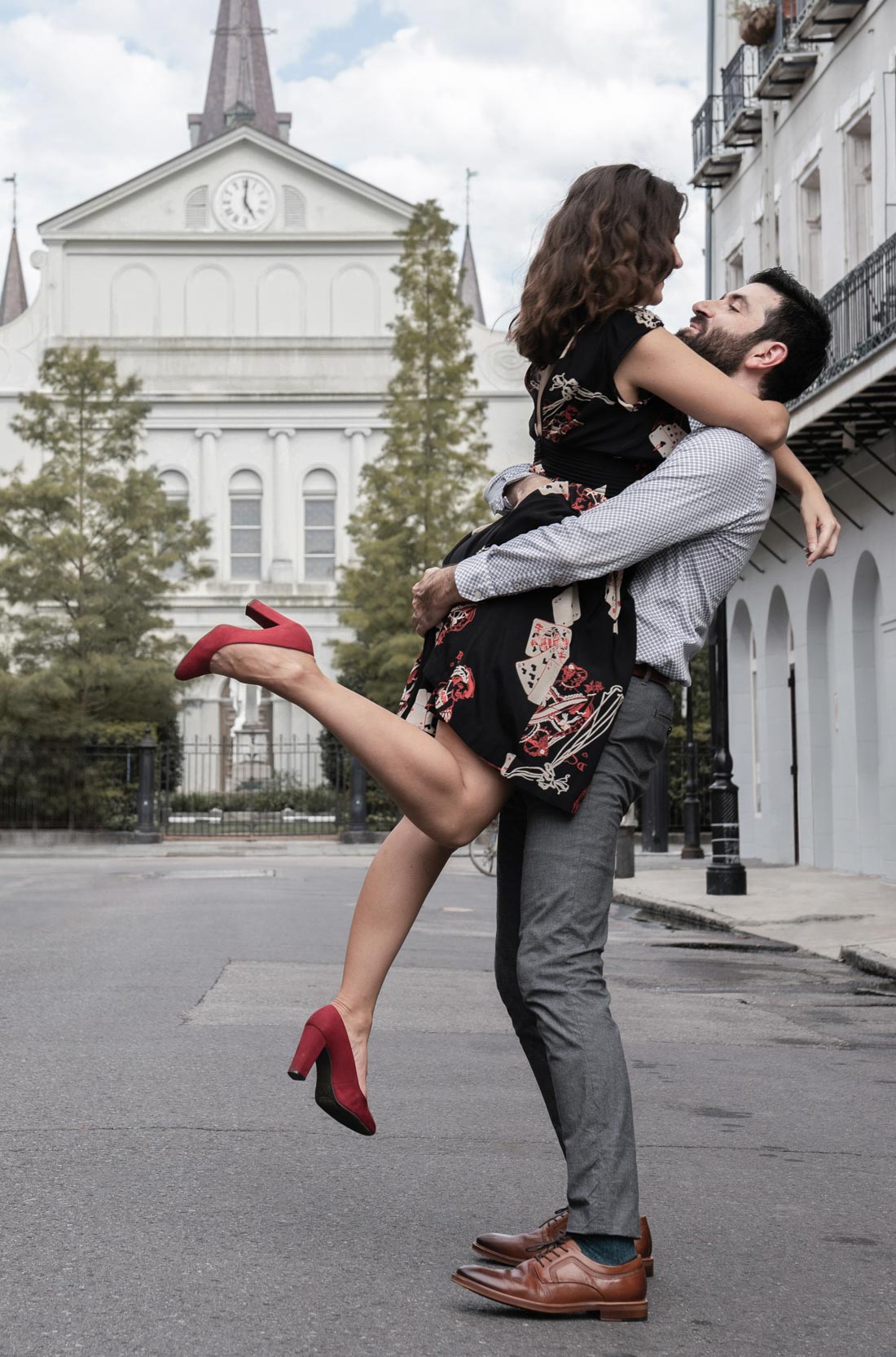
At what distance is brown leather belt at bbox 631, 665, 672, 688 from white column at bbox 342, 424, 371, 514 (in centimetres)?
4820

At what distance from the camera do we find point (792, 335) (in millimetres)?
3373

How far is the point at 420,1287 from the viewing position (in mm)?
3078

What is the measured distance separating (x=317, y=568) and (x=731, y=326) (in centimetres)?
4824

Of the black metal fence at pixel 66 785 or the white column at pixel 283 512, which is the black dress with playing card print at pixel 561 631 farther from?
the white column at pixel 283 512

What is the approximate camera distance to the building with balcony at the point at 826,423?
1823 cm

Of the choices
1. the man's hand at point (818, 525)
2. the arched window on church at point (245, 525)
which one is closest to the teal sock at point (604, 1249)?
the man's hand at point (818, 525)

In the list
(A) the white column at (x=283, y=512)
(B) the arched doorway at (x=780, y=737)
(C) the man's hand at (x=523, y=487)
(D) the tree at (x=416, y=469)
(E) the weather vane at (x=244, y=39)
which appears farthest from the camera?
(E) the weather vane at (x=244, y=39)

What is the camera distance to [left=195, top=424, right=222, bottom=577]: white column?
5103 centimetres

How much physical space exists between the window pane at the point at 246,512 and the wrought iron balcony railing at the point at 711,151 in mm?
A: 27309

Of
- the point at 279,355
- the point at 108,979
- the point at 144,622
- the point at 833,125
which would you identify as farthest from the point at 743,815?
the point at 279,355

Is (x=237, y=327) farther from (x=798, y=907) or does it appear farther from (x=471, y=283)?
(x=798, y=907)

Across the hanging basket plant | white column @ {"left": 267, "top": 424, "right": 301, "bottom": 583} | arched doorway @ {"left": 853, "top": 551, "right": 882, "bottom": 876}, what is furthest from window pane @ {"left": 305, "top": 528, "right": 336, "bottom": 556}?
arched doorway @ {"left": 853, "top": 551, "right": 882, "bottom": 876}

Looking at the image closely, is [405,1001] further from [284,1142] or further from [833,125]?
[833,125]

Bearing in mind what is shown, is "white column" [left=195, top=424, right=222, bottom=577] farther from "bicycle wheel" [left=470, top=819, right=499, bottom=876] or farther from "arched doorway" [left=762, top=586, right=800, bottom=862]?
"bicycle wheel" [left=470, top=819, right=499, bottom=876]
